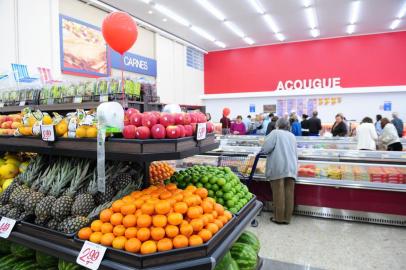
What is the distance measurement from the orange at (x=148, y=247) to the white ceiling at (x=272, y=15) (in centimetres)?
892

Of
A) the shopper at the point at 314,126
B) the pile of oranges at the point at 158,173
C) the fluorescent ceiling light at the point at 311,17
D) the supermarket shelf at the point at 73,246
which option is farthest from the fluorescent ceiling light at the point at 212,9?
the supermarket shelf at the point at 73,246

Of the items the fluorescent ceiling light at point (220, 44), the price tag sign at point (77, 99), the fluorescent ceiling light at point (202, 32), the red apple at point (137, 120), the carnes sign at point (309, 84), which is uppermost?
the fluorescent ceiling light at point (220, 44)

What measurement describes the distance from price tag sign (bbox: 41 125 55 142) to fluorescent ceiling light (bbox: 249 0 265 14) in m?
8.65

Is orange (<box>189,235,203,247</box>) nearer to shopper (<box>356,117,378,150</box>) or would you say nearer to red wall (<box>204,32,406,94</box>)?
shopper (<box>356,117,378,150</box>)

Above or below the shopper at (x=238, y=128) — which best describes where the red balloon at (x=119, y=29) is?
above

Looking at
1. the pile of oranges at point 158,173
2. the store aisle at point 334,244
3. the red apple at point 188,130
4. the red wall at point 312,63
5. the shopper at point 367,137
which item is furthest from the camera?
the red wall at point 312,63

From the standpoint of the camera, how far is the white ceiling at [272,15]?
371 inches

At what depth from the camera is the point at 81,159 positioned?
218 cm

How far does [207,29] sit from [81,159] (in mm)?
10881

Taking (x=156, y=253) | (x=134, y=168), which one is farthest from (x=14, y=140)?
(x=156, y=253)

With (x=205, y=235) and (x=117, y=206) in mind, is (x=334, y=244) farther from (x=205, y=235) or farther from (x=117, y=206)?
(x=117, y=206)

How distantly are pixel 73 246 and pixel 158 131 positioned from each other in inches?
28.8

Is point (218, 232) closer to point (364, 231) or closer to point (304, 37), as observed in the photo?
point (364, 231)

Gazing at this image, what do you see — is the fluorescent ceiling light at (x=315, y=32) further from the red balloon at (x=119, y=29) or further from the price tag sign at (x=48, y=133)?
the price tag sign at (x=48, y=133)
